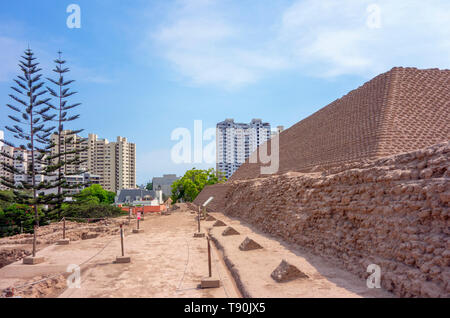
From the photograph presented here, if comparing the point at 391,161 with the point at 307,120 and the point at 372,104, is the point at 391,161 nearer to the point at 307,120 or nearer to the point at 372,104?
the point at 372,104

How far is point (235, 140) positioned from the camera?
9775 cm

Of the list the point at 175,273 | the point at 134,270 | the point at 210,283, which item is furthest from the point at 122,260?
the point at 210,283

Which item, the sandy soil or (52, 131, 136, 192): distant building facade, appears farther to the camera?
(52, 131, 136, 192): distant building facade

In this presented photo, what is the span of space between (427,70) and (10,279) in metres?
18.4

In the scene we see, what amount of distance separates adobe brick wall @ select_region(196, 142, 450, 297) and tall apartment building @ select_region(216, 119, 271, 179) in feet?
280

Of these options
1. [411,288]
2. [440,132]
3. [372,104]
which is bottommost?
[411,288]

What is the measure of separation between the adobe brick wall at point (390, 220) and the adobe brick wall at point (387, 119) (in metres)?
5.72

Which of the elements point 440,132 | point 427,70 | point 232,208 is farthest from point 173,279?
point 427,70

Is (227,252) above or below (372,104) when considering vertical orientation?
below

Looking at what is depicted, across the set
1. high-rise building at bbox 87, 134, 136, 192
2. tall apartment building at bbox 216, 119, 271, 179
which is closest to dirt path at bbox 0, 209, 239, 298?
high-rise building at bbox 87, 134, 136, 192

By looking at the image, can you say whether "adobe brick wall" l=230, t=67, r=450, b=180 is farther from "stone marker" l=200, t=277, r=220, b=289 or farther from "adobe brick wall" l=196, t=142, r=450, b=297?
"stone marker" l=200, t=277, r=220, b=289

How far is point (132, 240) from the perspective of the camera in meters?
12.1

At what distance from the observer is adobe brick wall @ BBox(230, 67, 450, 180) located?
42.8ft

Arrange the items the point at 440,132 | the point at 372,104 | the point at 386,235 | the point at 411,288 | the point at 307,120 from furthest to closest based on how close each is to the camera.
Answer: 1. the point at 307,120
2. the point at 372,104
3. the point at 440,132
4. the point at 386,235
5. the point at 411,288
